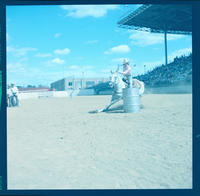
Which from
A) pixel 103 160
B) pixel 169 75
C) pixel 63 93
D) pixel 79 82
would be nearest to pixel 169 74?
pixel 169 75

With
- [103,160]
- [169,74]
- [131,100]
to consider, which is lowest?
[103,160]

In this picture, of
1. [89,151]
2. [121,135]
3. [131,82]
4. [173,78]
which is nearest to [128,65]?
[131,82]

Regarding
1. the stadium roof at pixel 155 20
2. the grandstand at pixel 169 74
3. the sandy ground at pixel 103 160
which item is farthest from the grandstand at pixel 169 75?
the sandy ground at pixel 103 160

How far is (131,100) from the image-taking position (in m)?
6.62

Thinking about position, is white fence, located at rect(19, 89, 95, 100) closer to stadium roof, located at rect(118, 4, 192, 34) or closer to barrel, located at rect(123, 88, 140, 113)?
stadium roof, located at rect(118, 4, 192, 34)

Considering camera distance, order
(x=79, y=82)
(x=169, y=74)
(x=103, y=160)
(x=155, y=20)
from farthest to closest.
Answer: (x=79, y=82), (x=169, y=74), (x=155, y=20), (x=103, y=160)

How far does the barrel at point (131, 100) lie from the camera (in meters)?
6.60

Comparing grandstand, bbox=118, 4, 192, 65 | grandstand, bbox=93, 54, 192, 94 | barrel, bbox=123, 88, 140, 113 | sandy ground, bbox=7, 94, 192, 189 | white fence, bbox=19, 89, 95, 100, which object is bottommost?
sandy ground, bbox=7, 94, 192, 189

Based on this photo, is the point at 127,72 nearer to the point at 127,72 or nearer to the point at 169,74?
the point at 127,72

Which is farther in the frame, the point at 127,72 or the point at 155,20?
the point at 155,20

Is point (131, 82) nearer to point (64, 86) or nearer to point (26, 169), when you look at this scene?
point (26, 169)

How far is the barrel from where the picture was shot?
6598 millimetres

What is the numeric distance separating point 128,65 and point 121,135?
3635 mm

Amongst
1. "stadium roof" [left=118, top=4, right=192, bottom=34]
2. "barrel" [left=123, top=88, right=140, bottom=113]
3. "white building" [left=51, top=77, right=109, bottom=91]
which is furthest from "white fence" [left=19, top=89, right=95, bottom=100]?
"barrel" [left=123, top=88, right=140, bottom=113]
